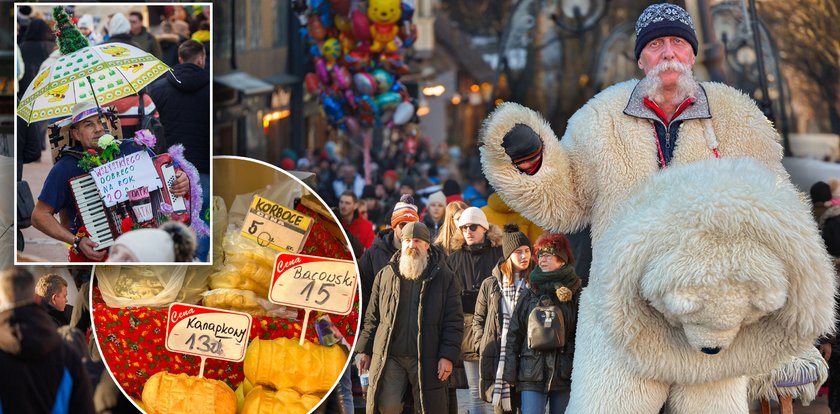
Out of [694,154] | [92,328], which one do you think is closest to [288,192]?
[92,328]

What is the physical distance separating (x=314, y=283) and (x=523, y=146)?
1.30 meters

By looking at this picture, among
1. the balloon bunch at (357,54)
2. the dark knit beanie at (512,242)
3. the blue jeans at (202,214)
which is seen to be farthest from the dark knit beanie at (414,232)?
the balloon bunch at (357,54)

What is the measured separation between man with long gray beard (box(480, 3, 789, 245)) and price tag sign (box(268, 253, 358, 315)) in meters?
1.00

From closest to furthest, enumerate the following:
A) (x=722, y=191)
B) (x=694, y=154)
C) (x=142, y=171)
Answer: (x=722, y=191)
(x=694, y=154)
(x=142, y=171)

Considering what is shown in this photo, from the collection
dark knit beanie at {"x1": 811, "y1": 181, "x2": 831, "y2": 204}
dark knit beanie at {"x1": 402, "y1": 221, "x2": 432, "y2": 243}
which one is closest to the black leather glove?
dark knit beanie at {"x1": 402, "y1": 221, "x2": 432, "y2": 243}

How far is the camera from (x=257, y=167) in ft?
16.4

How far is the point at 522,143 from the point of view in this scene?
4062 mm

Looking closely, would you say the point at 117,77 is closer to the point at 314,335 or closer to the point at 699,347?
Result: the point at 314,335

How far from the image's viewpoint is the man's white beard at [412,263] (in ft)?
19.2

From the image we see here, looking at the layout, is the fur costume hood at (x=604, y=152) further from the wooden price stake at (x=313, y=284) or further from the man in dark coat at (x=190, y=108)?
the man in dark coat at (x=190, y=108)

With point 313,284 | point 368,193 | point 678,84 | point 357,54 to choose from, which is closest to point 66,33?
point 313,284

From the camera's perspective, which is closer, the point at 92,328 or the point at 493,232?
the point at 92,328

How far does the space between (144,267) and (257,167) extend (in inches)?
24.5

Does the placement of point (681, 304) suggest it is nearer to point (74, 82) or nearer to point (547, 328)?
point (547, 328)
